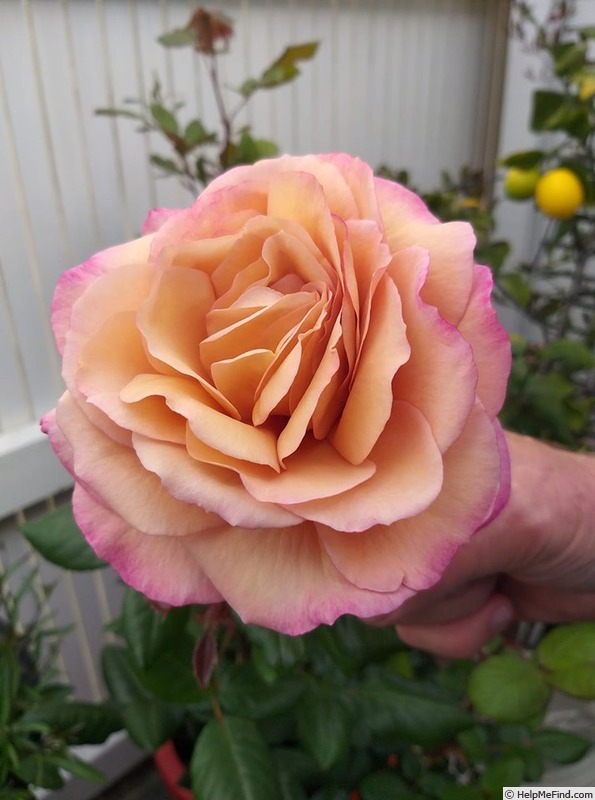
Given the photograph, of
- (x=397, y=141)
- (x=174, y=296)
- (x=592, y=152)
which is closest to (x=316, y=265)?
(x=174, y=296)

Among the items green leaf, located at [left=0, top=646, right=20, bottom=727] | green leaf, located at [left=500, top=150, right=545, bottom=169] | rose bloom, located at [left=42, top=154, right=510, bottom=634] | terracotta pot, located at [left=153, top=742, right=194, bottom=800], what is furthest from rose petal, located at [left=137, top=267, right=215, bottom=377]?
green leaf, located at [left=500, top=150, right=545, bottom=169]

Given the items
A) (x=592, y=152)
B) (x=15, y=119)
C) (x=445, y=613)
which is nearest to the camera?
(x=445, y=613)

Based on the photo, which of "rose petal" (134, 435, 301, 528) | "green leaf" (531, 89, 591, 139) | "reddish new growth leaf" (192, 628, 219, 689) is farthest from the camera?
"green leaf" (531, 89, 591, 139)

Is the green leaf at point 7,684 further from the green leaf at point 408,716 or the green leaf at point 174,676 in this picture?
the green leaf at point 408,716

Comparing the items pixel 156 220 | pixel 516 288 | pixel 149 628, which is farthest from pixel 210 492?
pixel 516 288

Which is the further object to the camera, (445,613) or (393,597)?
(445,613)

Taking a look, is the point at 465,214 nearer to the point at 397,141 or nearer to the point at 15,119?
the point at 397,141

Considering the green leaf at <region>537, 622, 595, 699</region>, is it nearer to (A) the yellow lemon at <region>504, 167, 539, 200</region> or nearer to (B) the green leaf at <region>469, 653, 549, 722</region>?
(B) the green leaf at <region>469, 653, 549, 722</region>
